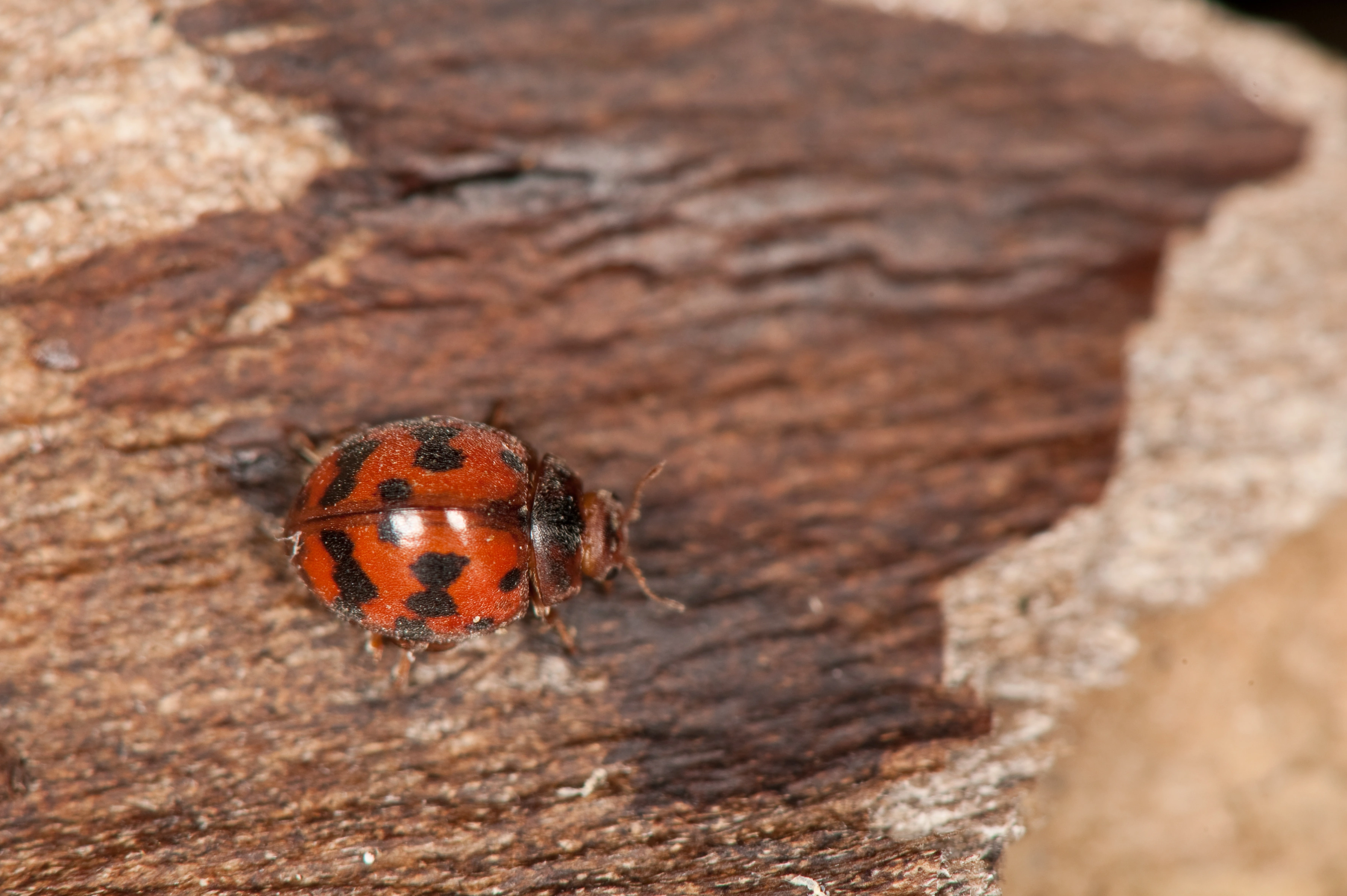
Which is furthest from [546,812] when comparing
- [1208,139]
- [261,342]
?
A: [1208,139]

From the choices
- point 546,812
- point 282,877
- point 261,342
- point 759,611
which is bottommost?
point 282,877

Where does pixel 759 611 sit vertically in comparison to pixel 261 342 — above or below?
below

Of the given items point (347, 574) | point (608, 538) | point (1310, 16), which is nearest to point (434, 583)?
point (347, 574)

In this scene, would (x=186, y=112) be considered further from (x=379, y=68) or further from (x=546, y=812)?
(x=546, y=812)

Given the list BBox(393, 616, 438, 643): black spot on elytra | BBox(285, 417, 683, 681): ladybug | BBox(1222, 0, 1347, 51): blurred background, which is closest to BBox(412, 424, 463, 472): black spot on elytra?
BBox(285, 417, 683, 681): ladybug

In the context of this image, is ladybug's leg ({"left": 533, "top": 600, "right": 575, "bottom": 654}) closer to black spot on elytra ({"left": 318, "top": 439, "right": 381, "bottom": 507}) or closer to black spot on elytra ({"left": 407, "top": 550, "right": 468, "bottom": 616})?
black spot on elytra ({"left": 407, "top": 550, "right": 468, "bottom": 616})

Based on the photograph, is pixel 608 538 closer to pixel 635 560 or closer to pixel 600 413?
pixel 635 560
